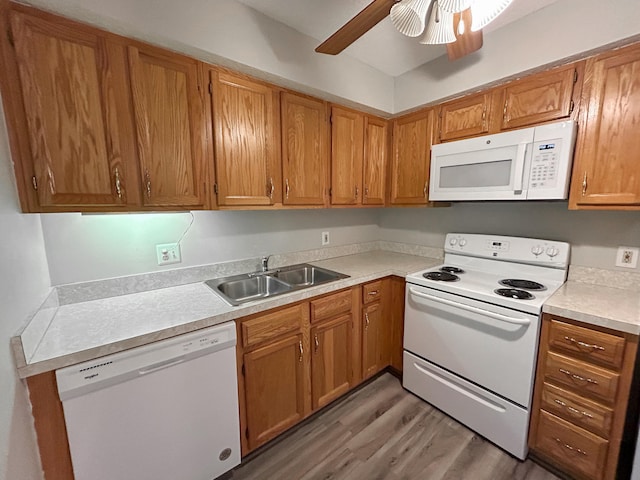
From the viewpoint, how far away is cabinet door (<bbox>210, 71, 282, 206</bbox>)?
56.1 inches

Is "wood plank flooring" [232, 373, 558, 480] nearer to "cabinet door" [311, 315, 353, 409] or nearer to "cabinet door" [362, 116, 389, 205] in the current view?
"cabinet door" [311, 315, 353, 409]

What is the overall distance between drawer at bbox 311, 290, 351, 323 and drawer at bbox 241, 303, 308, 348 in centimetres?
7

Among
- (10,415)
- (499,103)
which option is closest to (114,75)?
(10,415)

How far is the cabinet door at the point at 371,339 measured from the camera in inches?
76.7

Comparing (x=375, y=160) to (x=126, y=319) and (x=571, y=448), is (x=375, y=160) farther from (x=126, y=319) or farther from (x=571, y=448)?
(x=571, y=448)

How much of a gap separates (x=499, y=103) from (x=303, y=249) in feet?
5.59

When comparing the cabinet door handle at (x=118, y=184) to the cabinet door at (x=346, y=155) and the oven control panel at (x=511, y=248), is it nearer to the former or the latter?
the cabinet door at (x=346, y=155)

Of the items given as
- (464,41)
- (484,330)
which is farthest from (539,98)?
(484,330)

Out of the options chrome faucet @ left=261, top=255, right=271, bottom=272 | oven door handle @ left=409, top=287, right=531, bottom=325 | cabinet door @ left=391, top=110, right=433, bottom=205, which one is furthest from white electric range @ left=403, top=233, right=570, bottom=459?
chrome faucet @ left=261, top=255, right=271, bottom=272

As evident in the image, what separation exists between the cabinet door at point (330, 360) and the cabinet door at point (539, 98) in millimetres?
1659

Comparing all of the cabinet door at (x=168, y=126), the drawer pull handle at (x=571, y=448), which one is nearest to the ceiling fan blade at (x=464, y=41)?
the cabinet door at (x=168, y=126)

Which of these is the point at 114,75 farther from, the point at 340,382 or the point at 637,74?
the point at 637,74

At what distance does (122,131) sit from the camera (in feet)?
3.80

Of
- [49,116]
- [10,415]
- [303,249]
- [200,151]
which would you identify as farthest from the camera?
[303,249]
